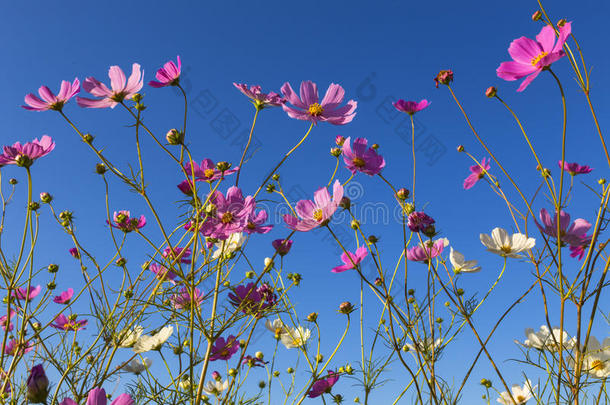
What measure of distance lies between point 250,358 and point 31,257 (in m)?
0.84

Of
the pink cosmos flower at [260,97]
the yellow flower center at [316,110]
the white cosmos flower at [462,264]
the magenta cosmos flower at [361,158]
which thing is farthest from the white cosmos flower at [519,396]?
the pink cosmos flower at [260,97]

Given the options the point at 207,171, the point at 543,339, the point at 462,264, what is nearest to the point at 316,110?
the point at 207,171

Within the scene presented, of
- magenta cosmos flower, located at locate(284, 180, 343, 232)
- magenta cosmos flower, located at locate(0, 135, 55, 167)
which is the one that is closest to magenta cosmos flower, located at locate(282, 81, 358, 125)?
magenta cosmos flower, located at locate(284, 180, 343, 232)

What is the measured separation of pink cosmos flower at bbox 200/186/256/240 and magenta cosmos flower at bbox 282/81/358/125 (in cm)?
30

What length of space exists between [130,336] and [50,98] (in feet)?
2.32

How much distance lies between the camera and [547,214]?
→ 46.9 inches

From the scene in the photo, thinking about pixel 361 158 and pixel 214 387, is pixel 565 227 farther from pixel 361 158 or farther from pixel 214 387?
pixel 214 387

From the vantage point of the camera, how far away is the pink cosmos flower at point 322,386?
1.44 meters

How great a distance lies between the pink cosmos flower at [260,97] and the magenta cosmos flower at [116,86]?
251mm

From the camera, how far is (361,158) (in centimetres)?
140

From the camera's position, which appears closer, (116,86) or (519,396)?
(116,86)

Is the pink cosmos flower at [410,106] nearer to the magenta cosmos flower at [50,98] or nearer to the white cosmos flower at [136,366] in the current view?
the magenta cosmos flower at [50,98]

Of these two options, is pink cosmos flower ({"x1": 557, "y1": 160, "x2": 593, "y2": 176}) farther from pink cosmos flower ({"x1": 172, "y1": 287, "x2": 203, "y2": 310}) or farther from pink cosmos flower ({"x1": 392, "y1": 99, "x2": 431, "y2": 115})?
pink cosmos flower ({"x1": 172, "y1": 287, "x2": 203, "y2": 310})

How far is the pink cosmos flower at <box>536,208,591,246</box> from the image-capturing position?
3.86 feet
